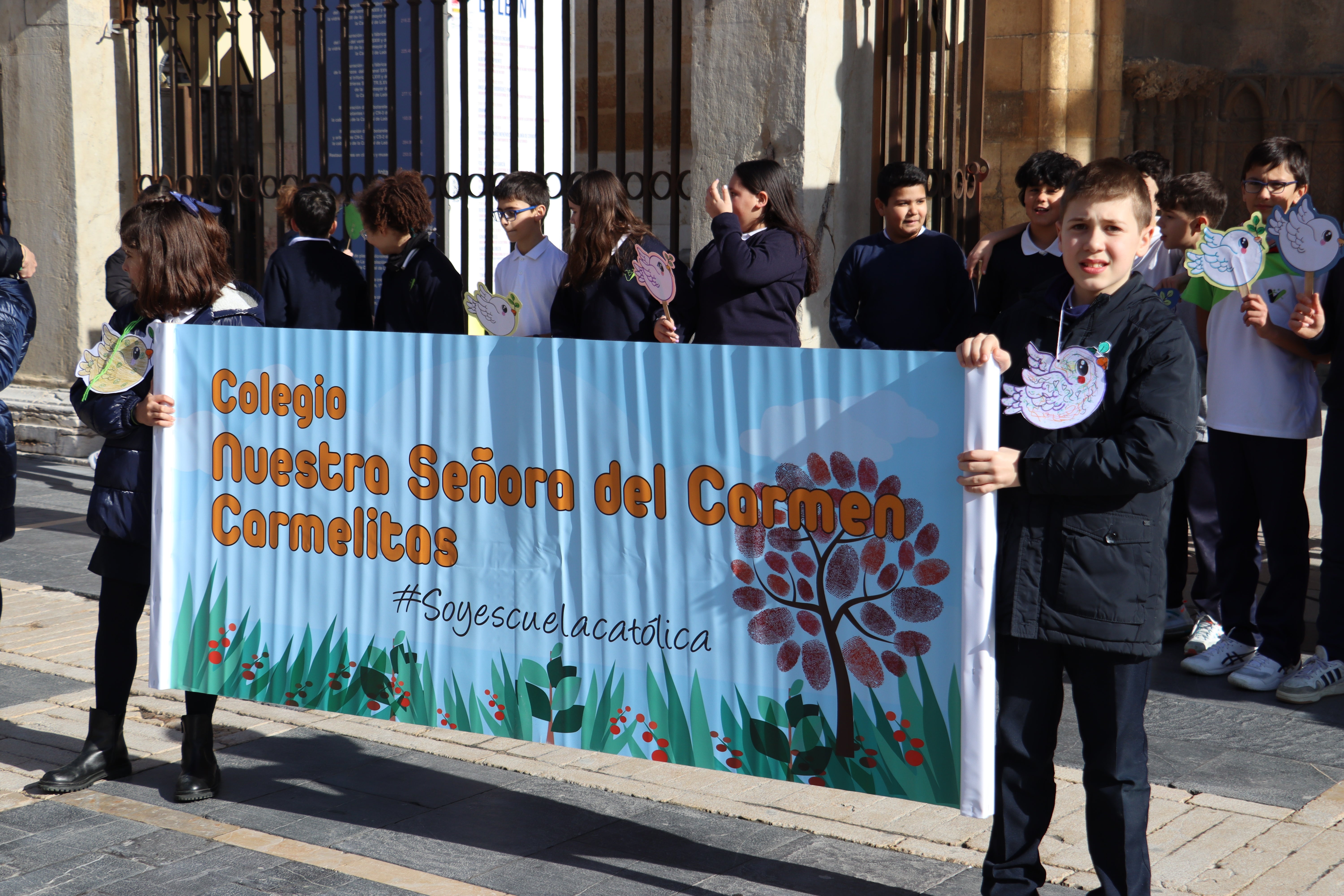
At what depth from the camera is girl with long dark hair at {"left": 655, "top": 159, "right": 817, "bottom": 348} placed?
17.3ft

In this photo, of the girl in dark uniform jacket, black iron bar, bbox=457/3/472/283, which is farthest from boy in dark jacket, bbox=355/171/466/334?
black iron bar, bbox=457/3/472/283

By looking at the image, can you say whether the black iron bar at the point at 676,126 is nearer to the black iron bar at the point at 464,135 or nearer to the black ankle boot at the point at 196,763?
the black iron bar at the point at 464,135

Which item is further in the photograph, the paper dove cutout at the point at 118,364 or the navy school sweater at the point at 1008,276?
the navy school sweater at the point at 1008,276

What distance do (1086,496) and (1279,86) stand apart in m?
9.95

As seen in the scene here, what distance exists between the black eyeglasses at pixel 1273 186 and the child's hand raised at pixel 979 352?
2.59 metres

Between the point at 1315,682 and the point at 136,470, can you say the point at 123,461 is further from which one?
the point at 1315,682

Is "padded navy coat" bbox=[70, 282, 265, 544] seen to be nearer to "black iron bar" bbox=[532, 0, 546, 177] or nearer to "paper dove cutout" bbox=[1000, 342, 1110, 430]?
→ "paper dove cutout" bbox=[1000, 342, 1110, 430]

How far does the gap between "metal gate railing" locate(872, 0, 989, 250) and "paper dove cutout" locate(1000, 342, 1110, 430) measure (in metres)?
4.21

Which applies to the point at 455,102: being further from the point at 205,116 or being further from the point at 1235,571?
the point at 205,116

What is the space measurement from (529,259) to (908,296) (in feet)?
5.33

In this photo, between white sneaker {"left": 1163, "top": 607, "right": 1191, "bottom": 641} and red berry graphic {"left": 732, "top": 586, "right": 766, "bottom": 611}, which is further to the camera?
white sneaker {"left": 1163, "top": 607, "right": 1191, "bottom": 641}

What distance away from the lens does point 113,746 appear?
4.30 meters

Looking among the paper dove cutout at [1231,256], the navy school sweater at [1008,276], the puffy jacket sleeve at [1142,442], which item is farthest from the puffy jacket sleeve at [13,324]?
the paper dove cutout at [1231,256]

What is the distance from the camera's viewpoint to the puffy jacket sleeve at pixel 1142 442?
293cm
